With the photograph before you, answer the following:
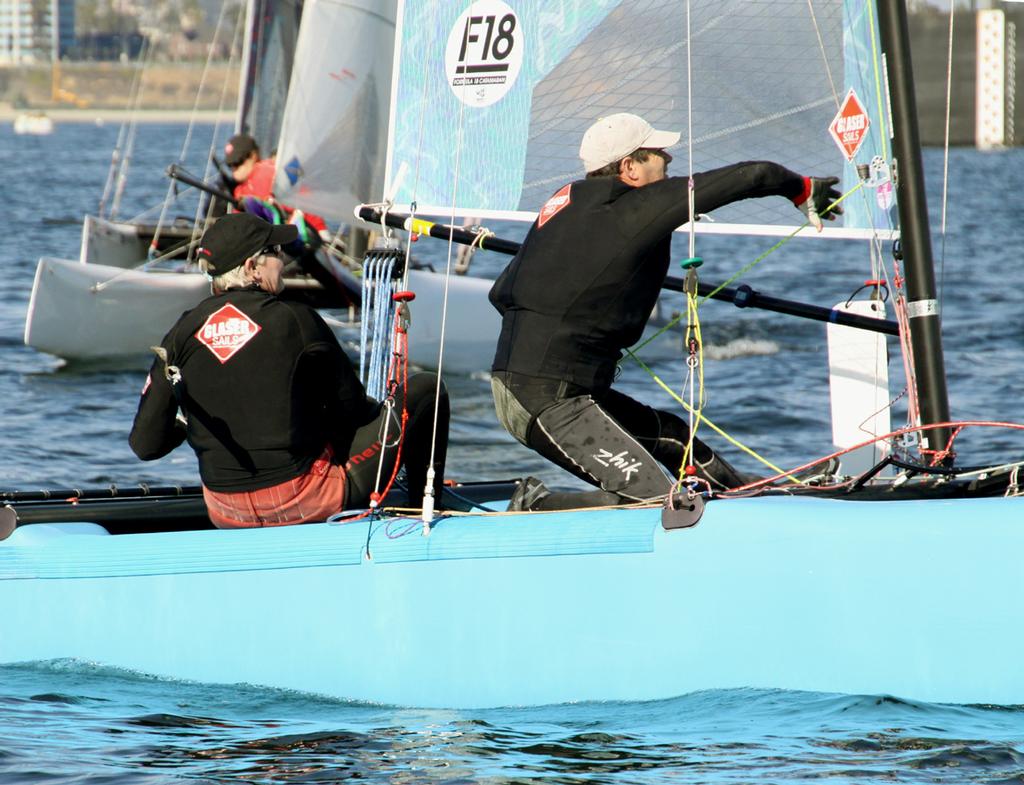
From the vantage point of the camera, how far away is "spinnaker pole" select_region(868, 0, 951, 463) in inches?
174

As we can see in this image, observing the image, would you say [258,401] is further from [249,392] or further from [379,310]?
[379,310]

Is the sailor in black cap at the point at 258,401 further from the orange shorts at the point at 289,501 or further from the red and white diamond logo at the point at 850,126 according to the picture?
the red and white diamond logo at the point at 850,126

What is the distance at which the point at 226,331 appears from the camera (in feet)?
12.3

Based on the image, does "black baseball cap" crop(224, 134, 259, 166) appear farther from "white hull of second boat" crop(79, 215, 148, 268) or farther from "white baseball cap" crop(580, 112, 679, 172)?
"white baseball cap" crop(580, 112, 679, 172)

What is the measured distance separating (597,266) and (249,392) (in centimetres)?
90

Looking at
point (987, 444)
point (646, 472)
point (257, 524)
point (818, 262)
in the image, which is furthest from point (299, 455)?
point (818, 262)

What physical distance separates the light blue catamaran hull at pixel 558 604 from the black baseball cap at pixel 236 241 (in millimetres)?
692

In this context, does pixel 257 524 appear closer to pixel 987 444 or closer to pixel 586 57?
pixel 586 57

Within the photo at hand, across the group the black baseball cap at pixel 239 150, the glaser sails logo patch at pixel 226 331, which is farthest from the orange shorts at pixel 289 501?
the black baseball cap at pixel 239 150

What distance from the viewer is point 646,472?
12.5ft

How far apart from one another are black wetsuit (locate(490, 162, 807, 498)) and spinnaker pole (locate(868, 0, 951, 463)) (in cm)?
74

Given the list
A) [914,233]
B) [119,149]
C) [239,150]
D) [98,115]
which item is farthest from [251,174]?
[98,115]

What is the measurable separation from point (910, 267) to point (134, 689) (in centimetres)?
243

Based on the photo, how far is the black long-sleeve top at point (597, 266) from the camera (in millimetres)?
3688
